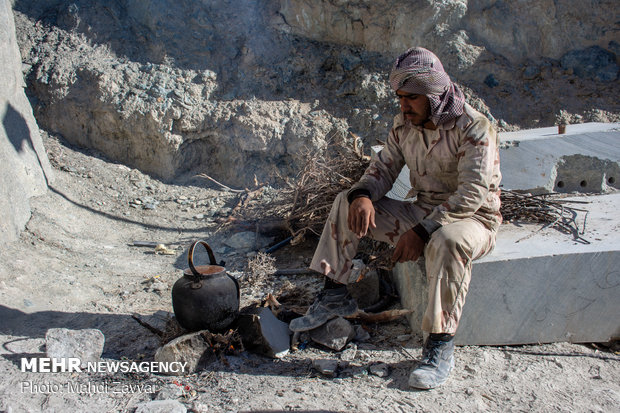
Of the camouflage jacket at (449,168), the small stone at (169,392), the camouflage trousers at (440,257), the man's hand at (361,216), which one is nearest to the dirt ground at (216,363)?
the small stone at (169,392)

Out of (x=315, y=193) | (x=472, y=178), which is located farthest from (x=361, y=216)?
(x=315, y=193)

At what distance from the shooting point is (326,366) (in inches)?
112

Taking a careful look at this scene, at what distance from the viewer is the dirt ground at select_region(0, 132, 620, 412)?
2.56 meters

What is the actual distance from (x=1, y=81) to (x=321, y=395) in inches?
185

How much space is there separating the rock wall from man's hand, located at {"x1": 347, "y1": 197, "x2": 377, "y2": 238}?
3.30 meters

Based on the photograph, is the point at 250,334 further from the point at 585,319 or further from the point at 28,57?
the point at 28,57

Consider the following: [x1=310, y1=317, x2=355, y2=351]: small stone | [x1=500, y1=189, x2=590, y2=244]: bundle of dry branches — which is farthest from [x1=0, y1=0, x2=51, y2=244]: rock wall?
[x1=500, y1=189, x2=590, y2=244]: bundle of dry branches

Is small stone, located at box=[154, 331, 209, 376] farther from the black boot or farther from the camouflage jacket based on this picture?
the camouflage jacket

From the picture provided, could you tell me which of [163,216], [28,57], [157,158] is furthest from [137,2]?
[163,216]

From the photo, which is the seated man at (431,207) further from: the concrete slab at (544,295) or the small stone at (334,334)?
the concrete slab at (544,295)

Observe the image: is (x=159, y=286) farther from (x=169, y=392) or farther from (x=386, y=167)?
(x=386, y=167)

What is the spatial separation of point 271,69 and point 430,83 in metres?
4.90

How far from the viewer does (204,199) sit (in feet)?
21.7

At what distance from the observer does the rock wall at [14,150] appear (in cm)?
448
